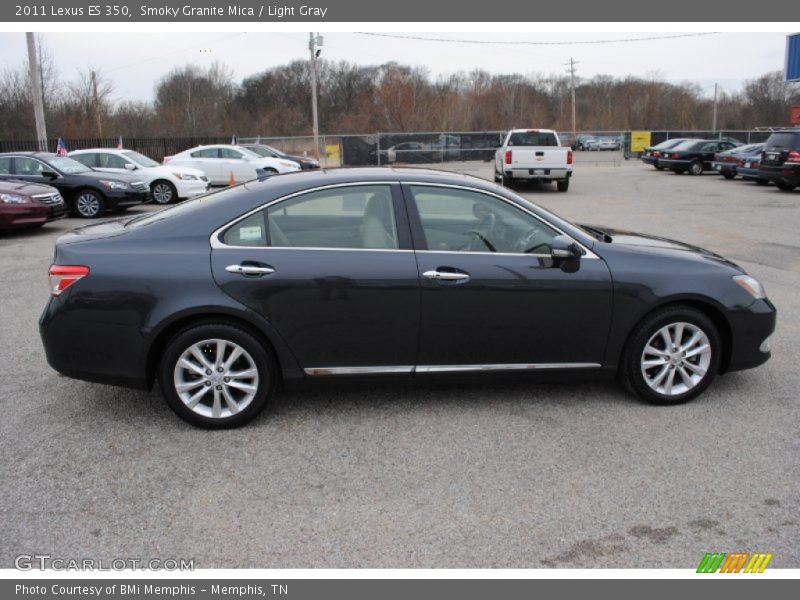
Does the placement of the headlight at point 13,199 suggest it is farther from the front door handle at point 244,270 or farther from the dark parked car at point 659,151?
the dark parked car at point 659,151

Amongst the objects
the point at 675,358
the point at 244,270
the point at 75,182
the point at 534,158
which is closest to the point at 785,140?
the point at 534,158

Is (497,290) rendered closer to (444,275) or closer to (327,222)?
(444,275)

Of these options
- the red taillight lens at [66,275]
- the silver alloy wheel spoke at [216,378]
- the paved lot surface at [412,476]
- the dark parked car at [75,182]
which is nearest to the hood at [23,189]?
the dark parked car at [75,182]

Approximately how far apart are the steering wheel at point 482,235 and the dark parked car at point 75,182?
13268mm

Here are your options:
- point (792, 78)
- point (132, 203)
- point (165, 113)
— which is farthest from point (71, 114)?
point (792, 78)

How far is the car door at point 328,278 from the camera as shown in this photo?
435 cm

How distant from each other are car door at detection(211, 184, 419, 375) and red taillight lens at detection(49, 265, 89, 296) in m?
0.80

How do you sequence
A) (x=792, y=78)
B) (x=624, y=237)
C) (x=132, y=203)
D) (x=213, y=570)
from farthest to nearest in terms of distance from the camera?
(x=792, y=78), (x=132, y=203), (x=624, y=237), (x=213, y=570)

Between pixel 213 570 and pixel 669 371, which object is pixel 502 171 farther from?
pixel 213 570

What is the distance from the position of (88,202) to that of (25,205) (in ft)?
9.80

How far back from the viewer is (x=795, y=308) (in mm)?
7430

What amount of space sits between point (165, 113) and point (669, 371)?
52.5 m

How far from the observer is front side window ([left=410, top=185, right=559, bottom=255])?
15.2ft

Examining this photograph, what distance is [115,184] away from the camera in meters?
15.9
